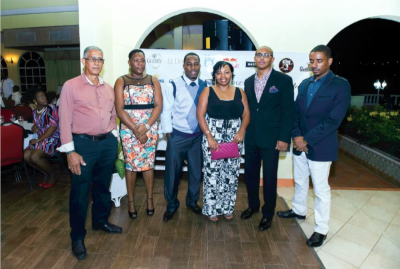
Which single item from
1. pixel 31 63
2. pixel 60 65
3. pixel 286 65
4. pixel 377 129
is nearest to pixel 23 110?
pixel 286 65

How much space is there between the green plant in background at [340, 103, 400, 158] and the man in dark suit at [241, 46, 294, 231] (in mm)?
3093

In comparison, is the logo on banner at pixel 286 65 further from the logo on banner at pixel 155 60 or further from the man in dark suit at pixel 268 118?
the logo on banner at pixel 155 60

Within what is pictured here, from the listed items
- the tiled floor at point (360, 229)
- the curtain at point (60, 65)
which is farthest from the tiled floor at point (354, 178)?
the curtain at point (60, 65)

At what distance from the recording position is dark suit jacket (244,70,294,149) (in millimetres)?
2754

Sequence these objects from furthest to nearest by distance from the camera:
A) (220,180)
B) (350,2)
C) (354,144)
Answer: (354,144)
(350,2)
(220,180)

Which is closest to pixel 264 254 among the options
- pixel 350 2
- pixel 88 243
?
pixel 88 243

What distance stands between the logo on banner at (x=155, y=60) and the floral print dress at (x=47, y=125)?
4.91 ft

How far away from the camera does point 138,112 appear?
2.88 metres

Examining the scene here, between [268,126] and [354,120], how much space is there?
14.5 feet

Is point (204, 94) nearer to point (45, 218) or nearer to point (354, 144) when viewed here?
point (45, 218)

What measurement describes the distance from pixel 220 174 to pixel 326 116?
3.86 ft

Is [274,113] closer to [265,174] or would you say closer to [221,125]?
[221,125]

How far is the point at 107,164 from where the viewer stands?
2645 millimetres

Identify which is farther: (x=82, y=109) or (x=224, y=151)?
(x=224, y=151)
